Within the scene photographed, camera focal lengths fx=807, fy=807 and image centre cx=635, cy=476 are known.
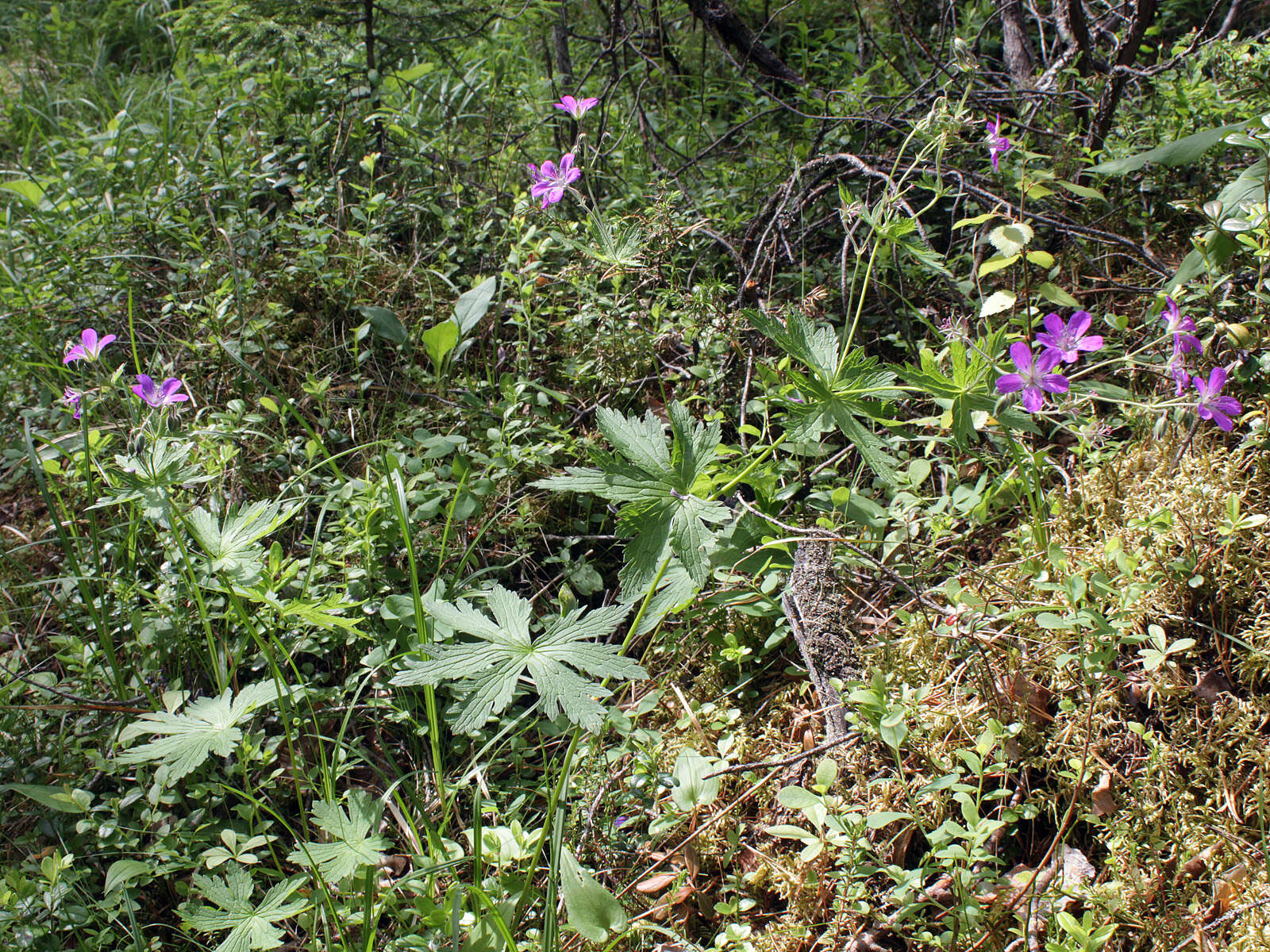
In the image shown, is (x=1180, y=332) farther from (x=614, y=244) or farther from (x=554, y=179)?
(x=554, y=179)

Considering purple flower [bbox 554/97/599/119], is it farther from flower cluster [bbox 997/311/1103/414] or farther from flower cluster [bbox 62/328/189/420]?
flower cluster [bbox 997/311/1103/414]

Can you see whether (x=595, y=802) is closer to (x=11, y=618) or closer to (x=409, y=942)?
(x=409, y=942)

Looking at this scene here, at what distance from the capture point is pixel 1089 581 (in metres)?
1.49

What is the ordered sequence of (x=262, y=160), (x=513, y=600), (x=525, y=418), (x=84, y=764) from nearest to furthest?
(x=513, y=600) → (x=84, y=764) → (x=525, y=418) → (x=262, y=160)

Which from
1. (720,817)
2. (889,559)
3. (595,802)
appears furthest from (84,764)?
(889,559)

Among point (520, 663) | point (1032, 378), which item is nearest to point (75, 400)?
point (520, 663)

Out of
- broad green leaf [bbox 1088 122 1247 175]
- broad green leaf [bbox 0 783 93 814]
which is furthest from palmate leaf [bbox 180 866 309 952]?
broad green leaf [bbox 1088 122 1247 175]

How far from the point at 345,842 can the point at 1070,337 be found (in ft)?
5.49

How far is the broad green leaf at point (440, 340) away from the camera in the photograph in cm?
232

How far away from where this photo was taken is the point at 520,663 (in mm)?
1263

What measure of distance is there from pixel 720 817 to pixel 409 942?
60 centimetres

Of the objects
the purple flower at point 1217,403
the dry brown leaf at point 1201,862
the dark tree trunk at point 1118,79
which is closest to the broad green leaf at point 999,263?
the purple flower at point 1217,403

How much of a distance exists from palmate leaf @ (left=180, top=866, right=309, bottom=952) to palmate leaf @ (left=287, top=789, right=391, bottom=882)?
58 mm

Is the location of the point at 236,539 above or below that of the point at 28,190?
below
